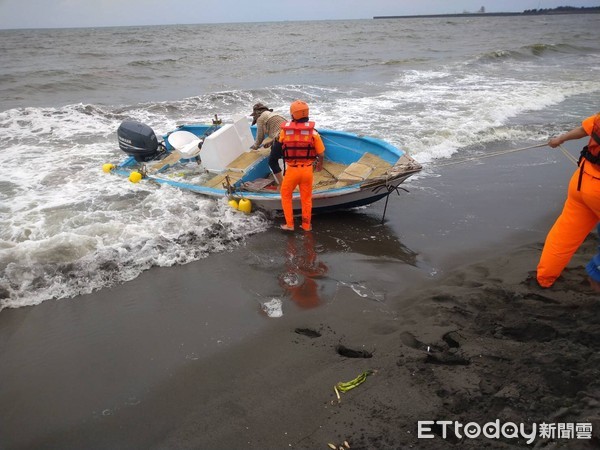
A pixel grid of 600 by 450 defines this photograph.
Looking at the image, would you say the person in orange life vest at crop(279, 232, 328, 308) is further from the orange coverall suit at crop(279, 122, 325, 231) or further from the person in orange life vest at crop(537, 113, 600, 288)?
the person in orange life vest at crop(537, 113, 600, 288)

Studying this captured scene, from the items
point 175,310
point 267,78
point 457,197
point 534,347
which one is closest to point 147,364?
point 175,310

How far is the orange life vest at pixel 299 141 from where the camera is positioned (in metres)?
5.72

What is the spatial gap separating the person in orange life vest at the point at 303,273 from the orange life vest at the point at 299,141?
51.1 inches

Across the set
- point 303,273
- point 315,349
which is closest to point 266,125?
point 303,273

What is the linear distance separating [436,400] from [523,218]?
456 centimetres

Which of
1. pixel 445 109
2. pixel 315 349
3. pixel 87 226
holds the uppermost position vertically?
pixel 445 109

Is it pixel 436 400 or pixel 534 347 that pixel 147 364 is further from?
pixel 534 347

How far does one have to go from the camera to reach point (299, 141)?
225 inches

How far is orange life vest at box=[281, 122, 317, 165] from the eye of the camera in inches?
225

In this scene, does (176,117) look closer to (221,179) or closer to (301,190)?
(221,179)

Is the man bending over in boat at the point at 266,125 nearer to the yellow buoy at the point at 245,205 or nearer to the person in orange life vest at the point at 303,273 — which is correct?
the yellow buoy at the point at 245,205

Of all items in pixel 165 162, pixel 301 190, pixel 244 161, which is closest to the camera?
pixel 301 190

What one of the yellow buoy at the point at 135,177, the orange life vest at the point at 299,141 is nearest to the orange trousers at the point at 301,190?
the orange life vest at the point at 299,141

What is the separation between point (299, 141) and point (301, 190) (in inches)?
30.6
